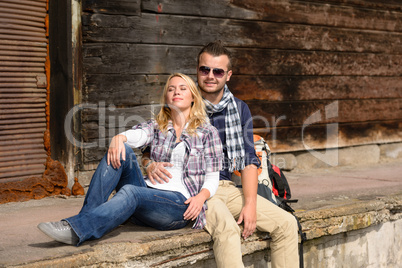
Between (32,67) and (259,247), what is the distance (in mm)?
2312

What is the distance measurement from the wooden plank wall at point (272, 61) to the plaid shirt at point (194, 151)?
1352mm

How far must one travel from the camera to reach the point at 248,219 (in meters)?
3.02

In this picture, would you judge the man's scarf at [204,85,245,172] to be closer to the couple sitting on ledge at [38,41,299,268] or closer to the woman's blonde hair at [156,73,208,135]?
the couple sitting on ledge at [38,41,299,268]

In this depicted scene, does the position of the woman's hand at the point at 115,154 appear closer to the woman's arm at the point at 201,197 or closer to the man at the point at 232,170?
the man at the point at 232,170

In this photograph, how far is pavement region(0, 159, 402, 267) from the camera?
102 inches

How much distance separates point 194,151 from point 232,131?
33cm

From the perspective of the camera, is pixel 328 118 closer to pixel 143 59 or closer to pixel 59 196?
pixel 143 59

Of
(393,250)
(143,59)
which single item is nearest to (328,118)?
(393,250)

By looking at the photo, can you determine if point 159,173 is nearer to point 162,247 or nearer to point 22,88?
point 162,247

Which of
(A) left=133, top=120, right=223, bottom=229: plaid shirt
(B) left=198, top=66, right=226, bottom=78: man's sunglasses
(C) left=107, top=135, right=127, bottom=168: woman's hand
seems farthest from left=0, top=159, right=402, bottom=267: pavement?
(B) left=198, top=66, right=226, bottom=78: man's sunglasses

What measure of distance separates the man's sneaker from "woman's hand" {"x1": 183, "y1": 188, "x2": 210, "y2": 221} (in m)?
0.62

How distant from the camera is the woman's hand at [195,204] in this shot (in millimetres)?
2846

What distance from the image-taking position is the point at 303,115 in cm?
572

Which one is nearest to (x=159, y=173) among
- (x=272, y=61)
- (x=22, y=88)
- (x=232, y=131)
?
(x=232, y=131)
